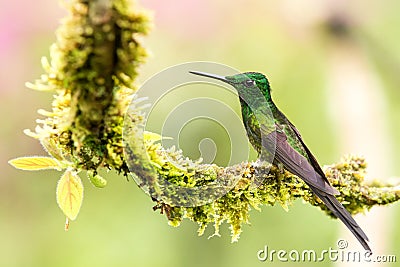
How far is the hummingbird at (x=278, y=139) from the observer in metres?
1.39

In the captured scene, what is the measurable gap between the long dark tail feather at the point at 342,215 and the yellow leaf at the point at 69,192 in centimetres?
56

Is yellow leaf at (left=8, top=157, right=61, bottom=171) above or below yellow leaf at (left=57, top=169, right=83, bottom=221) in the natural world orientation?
above

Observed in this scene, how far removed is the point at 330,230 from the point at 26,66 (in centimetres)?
327

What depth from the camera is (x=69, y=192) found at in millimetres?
1333

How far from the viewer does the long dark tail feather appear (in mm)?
1389

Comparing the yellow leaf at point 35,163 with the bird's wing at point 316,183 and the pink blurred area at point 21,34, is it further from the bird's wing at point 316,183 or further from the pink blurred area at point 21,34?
the pink blurred area at point 21,34

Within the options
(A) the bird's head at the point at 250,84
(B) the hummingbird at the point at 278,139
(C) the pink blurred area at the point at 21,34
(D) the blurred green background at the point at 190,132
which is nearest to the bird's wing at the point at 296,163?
(B) the hummingbird at the point at 278,139

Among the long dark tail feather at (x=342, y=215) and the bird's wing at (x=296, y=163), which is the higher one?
the bird's wing at (x=296, y=163)

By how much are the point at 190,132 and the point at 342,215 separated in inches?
138

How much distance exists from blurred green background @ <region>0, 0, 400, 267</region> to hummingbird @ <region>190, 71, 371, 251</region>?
339 centimetres
